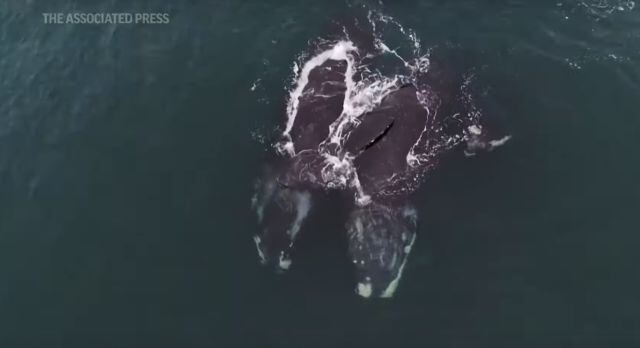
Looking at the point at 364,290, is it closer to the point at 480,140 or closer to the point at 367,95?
the point at 480,140

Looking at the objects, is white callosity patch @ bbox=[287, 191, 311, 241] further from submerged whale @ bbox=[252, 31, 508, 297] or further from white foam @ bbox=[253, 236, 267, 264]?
white foam @ bbox=[253, 236, 267, 264]

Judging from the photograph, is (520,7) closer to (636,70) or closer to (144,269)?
(636,70)

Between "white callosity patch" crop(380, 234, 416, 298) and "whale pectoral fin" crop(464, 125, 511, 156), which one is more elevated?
"whale pectoral fin" crop(464, 125, 511, 156)

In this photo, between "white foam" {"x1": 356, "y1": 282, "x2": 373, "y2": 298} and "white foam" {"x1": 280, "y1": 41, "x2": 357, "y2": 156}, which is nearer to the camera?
"white foam" {"x1": 356, "y1": 282, "x2": 373, "y2": 298}

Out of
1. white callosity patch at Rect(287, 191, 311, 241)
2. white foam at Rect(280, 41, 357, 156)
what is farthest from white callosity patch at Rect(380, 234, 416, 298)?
white foam at Rect(280, 41, 357, 156)

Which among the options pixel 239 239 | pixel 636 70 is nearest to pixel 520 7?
pixel 636 70

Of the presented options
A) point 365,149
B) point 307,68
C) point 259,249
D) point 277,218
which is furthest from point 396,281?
point 307,68
